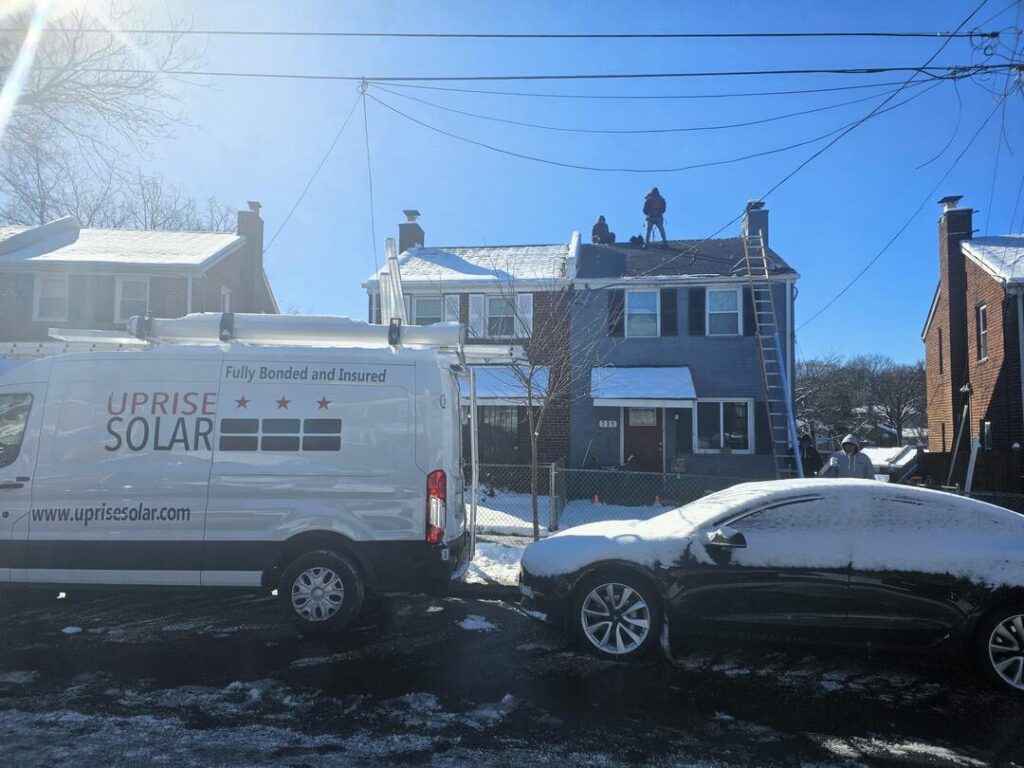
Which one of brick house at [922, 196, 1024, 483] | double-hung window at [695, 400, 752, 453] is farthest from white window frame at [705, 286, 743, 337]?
brick house at [922, 196, 1024, 483]

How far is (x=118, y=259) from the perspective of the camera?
18344 millimetres

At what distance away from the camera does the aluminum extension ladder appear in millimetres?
14586

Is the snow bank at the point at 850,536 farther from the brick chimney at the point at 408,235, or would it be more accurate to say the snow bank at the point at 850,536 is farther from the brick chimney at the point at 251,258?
the brick chimney at the point at 251,258

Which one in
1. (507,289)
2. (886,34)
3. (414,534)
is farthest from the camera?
(507,289)

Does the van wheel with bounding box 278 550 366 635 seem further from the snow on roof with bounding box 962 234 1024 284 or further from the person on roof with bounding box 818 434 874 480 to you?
the snow on roof with bounding box 962 234 1024 284

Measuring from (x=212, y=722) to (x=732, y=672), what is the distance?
3.55m

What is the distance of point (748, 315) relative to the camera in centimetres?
1664

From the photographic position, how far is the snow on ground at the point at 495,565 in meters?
7.36

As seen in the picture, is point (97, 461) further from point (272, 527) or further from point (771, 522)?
point (771, 522)

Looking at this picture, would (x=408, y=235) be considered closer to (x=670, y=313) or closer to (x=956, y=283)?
(x=670, y=313)

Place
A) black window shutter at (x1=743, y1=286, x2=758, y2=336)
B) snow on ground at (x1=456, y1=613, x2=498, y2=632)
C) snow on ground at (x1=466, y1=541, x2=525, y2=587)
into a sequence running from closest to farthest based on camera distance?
snow on ground at (x1=456, y1=613, x2=498, y2=632), snow on ground at (x1=466, y1=541, x2=525, y2=587), black window shutter at (x1=743, y1=286, x2=758, y2=336)

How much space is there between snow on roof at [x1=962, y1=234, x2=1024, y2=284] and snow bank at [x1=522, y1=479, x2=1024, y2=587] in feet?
39.5

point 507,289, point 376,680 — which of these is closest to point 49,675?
point 376,680

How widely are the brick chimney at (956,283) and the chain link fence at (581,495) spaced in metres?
8.81
